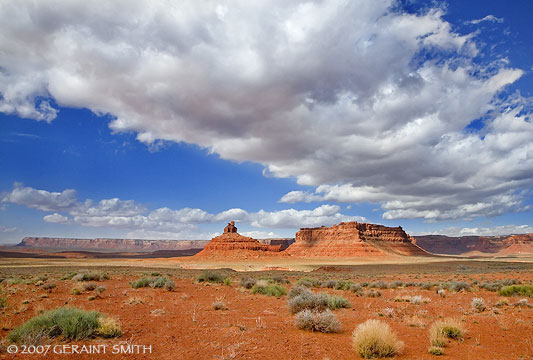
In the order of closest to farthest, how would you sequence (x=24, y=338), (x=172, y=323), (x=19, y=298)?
(x=24, y=338) → (x=172, y=323) → (x=19, y=298)

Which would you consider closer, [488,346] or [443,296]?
[488,346]

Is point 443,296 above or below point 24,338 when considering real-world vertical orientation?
below

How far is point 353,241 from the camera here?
441 ft

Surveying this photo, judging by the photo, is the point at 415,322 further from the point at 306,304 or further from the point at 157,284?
the point at 157,284

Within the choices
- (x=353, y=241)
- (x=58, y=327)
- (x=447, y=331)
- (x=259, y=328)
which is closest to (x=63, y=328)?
(x=58, y=327)

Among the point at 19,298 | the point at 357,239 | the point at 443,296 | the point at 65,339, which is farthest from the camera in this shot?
the point at 357,239

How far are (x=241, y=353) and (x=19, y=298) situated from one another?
13.6 metres

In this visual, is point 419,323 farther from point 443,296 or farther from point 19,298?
point 19,298

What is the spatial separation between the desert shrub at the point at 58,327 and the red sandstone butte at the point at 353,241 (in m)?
122

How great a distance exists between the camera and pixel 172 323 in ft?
36.9

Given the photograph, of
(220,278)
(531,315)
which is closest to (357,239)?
(220,278)

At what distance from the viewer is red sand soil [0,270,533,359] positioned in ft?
26.8

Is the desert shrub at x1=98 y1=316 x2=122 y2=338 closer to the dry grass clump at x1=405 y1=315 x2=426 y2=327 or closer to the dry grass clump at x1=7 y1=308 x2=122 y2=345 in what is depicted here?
the dry grass clump at x1=7 y1=308 x2=122 y2=345

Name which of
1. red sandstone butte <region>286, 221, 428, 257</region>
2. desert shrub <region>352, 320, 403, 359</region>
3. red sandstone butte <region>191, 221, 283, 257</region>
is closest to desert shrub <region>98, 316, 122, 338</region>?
desert shrub <region>352, 320, 403, 359</region>
